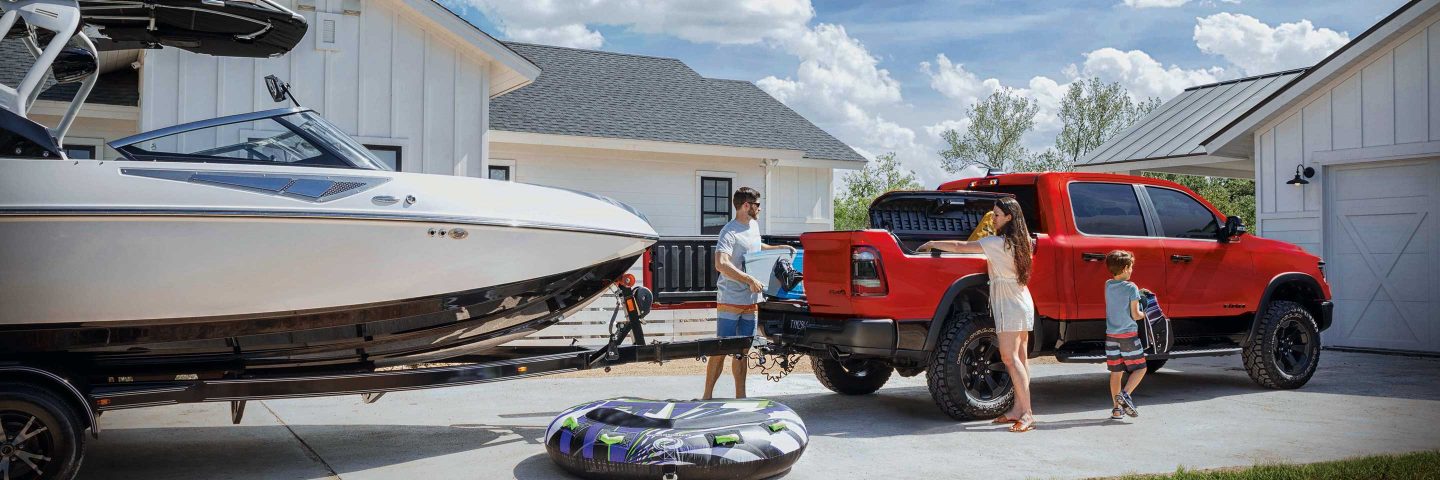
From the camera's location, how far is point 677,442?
5.50 meters

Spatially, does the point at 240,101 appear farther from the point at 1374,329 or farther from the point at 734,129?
the point at 1374,329

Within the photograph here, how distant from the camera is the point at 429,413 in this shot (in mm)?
8133

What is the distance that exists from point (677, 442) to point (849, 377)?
11.7ft

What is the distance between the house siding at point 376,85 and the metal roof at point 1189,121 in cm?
969

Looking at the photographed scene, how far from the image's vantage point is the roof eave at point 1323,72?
1147 cm

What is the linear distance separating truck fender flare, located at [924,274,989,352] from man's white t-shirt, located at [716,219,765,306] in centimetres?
124

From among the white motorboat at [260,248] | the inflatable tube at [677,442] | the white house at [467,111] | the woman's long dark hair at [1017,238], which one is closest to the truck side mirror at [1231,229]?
the woman's long dark hair at [1017,238]

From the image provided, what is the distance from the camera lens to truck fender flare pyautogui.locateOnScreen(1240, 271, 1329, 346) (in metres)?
8.80

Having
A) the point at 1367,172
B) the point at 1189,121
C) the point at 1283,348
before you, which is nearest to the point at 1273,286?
the point at 1283,348

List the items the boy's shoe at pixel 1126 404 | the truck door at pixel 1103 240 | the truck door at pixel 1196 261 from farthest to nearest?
the truck door at pixel 1196 261
the truck door at pixel 1103 240
the boy's shoe at pixel 1126 404

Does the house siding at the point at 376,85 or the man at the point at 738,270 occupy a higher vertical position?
the house siding at the point at 376,85

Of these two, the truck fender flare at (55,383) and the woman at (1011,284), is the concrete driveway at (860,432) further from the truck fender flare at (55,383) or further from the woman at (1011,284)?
the truck fender flare at (55,383)

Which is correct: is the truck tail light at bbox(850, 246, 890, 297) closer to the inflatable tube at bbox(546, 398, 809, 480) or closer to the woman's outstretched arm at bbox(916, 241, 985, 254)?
the woman's outstretched arm at bbox(916, 241, 985, 254)

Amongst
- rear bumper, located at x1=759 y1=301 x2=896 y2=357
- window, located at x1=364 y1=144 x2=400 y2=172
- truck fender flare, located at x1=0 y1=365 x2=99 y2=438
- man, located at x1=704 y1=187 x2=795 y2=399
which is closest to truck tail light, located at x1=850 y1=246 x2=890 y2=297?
rear bumper, located at x1=759 y1=301 x2=896 y2=357
